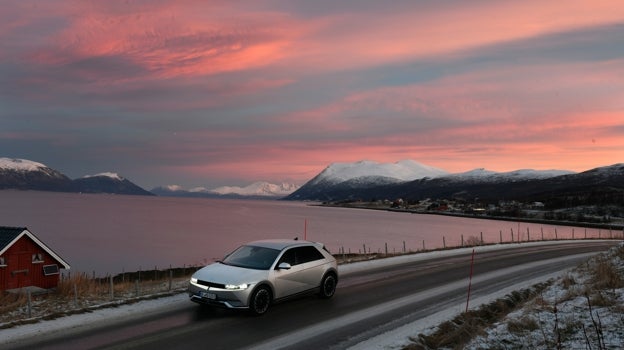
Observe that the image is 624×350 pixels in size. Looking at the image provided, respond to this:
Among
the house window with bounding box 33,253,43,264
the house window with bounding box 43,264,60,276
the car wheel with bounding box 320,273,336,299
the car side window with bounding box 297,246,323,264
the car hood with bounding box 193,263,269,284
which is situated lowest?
the house window with bounding box 43,264,60,276

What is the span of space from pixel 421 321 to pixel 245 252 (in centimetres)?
514

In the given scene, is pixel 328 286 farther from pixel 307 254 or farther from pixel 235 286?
pixel 235 286

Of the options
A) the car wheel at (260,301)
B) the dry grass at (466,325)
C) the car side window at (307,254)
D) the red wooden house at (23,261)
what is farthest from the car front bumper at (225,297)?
the red wooden house at (23,261)

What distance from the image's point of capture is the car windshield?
12711 millimetres

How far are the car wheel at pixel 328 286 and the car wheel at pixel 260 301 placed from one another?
2.43 metres

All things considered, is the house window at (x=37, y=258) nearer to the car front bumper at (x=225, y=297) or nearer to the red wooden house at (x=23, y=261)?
the red wooden house at (x=23, y=261)

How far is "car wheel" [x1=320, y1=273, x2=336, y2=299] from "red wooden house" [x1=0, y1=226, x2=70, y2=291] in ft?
60.1

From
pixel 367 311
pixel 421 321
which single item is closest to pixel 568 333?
pixel 421 321

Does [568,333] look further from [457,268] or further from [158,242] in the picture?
[158,242]

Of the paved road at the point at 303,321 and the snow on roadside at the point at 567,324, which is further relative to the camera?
the paved road at the point at 303,321

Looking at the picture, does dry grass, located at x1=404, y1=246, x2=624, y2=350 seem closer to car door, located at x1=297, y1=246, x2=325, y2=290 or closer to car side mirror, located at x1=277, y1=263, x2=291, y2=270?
car side mirror, located at x1=277, y1=263, x2=291, y2=270

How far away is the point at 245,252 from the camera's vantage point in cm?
1356

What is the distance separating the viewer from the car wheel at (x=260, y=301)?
11.9 metres

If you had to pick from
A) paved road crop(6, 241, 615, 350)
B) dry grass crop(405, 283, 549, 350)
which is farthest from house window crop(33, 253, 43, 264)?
dry grass crop(405, 283, 549, 350)
